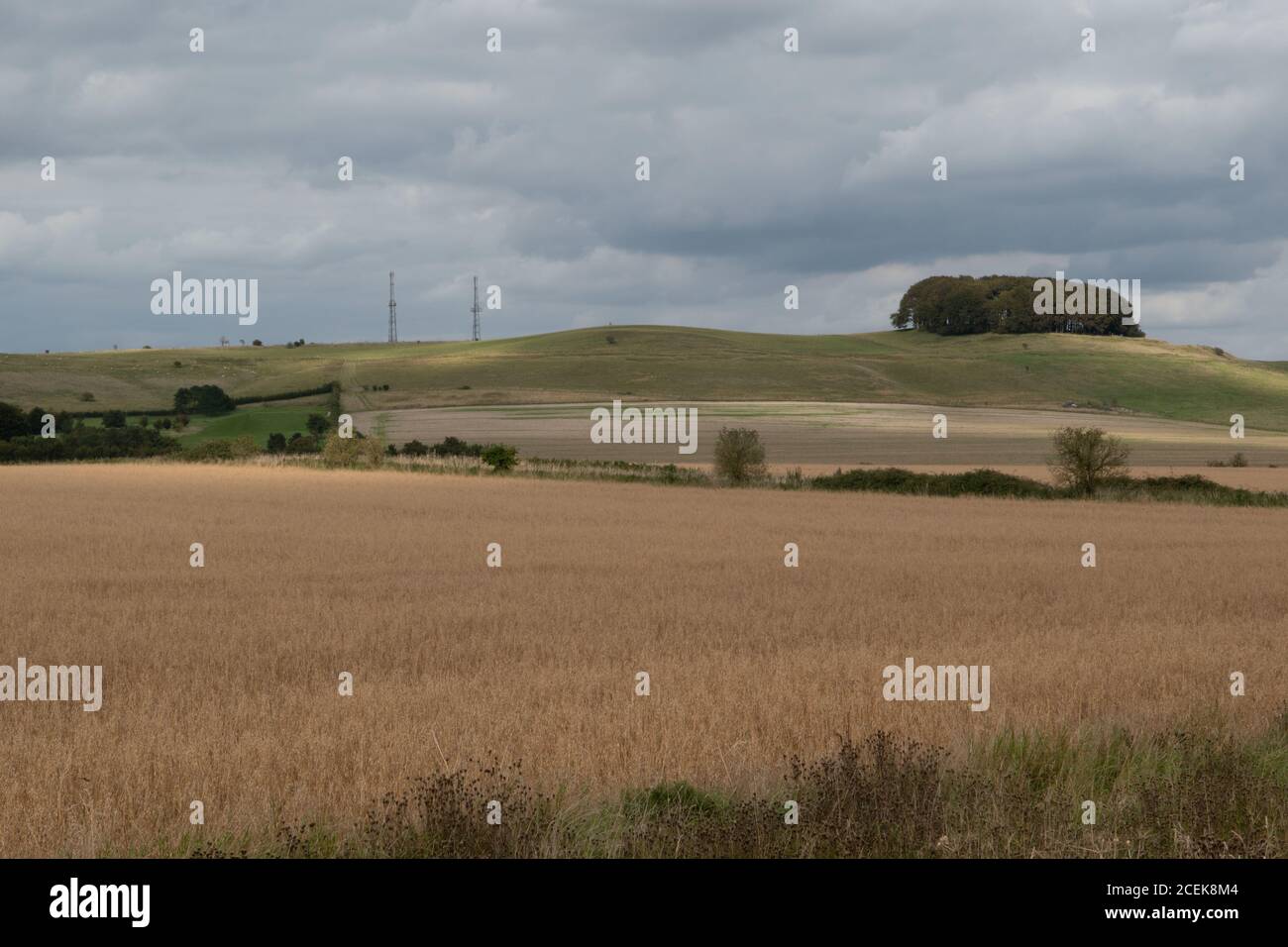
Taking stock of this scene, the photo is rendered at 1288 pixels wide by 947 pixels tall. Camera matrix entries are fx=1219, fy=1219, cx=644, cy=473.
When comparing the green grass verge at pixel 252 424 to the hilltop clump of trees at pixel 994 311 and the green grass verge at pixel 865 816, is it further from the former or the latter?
the hilltop clump of trees at pixel 994 311

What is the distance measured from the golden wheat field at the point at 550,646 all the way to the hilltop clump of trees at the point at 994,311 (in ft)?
461

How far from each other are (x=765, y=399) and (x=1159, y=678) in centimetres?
11013

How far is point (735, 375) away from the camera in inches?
5423

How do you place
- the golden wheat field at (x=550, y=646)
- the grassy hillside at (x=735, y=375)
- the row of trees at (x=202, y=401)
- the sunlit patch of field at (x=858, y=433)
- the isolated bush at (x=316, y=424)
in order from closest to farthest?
1. the golden wheat field at (x=550, y=646)
2. the sunlit patch of field at (x=858, y=433)
3. the isolated bush at (x=316, y=424)
4. the row of trees at (x=202, y=401)
5. the grassy hillside at (x=735, y=375)

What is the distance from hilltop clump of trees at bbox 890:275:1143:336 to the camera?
173375mm

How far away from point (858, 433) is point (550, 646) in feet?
281

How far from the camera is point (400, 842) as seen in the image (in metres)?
7.60

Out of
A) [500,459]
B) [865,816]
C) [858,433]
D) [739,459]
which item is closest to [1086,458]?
[739,459]

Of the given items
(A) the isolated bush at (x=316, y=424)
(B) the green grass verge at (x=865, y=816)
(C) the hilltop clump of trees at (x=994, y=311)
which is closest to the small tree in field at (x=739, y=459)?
(A) the isolated bush at (x=316, y=424)

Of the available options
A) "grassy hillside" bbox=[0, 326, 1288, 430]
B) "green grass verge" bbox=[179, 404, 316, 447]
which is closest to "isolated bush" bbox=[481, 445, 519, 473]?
"green grass verge" bbox=[179, 404, 316, 447]

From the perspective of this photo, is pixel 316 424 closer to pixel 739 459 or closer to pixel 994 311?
pixel 739 459

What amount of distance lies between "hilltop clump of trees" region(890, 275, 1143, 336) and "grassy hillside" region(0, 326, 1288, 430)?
5.61m

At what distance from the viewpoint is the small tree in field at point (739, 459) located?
6091 centimetres
